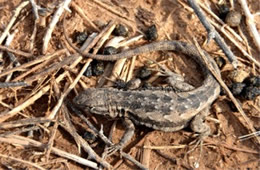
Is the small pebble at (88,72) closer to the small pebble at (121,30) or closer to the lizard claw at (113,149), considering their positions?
the small pebble at (121,30)

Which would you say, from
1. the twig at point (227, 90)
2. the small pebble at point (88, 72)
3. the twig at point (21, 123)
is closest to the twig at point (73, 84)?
the small pebble at point (88, 72)

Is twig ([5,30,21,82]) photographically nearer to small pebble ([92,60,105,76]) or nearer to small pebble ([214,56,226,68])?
small pebble ([92,60,105,76])

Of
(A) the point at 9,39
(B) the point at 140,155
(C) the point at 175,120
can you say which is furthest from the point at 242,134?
(A) the point at 9,39

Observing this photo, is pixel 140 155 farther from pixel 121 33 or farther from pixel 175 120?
pixel 121 33

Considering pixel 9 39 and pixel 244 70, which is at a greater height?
pixel 9 39

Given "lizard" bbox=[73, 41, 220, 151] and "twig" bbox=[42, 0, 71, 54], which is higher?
"twig" bbox=[42, 0, 71, 54]

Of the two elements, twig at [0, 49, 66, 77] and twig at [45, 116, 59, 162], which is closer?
twig at [45, 116, 59, 162]

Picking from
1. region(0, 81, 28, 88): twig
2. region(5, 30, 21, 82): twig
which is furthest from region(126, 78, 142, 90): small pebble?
region(5, 30, 21, 82): twig

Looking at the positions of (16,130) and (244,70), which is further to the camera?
(244,70)
